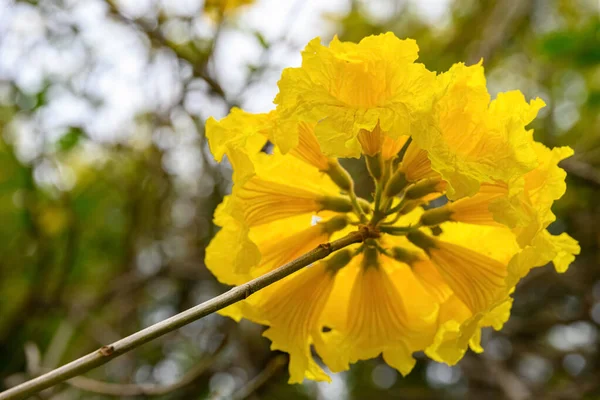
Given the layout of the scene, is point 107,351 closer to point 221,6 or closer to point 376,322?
point 376,322

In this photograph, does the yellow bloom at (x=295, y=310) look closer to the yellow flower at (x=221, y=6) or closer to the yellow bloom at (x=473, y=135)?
the yellow bloom at (x=473, y=135)

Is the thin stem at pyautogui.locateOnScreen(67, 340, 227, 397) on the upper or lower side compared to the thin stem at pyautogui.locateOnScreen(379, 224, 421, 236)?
upper

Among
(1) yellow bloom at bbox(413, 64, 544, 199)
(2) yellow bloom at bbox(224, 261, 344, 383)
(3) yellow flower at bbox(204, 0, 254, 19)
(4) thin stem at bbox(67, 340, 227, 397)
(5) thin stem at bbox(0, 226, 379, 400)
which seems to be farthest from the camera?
(3) yellow flower at bbox(204, 0, 254, 19)

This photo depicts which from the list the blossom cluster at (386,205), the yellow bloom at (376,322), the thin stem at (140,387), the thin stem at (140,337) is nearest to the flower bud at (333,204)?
the blossom cluster at (386,205)

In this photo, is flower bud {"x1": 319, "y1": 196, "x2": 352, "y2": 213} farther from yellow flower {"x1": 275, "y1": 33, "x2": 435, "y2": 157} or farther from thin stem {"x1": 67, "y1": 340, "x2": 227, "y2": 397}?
thin stem {"x1": 67, "y1": 340, "x2": 227, "y2": 397}

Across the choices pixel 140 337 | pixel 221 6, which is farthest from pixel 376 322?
pixel 221 6

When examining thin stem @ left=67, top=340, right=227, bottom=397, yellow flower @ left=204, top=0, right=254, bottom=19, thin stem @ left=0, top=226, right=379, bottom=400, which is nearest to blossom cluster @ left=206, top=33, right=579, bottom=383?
thin stem @ left=0, top=226, right=379, bottom=400

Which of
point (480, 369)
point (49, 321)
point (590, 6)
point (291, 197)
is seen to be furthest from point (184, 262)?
point (590, 6)

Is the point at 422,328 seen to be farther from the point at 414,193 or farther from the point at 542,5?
the point at 542,5
